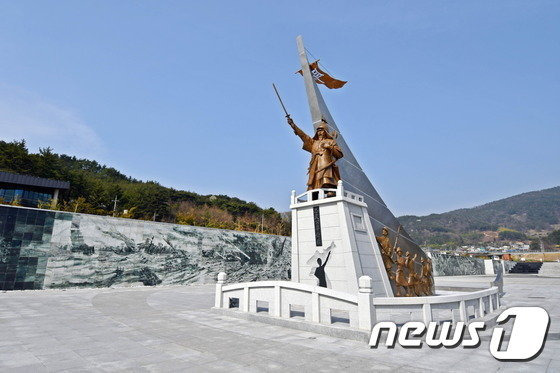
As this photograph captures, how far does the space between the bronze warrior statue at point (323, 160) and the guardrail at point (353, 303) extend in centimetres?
445

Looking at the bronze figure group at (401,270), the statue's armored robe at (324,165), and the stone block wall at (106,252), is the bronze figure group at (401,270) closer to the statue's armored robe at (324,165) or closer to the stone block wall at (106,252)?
the statue's armored robe at (324,165)

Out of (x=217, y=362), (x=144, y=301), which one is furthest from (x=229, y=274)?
(x=217, y=362)

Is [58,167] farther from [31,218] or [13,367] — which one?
[13,367]

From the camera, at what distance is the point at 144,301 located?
39.9 ft

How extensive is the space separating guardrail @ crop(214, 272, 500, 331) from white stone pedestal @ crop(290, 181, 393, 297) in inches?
45.9

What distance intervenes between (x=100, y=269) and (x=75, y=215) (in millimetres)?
3255

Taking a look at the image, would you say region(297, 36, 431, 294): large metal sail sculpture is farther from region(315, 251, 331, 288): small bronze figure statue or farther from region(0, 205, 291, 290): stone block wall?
region(0, 205, 291, 290): stone block wall

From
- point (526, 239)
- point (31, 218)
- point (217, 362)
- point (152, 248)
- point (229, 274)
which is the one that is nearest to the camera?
point (217, 362)

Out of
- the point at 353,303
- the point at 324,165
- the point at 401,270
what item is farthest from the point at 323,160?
the point at 353,303

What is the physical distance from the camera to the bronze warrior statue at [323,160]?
11.2 metres

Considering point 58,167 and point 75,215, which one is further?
point 58,167

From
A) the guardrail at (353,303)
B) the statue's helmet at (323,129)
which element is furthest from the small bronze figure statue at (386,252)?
the statue's helmet at (323,129)

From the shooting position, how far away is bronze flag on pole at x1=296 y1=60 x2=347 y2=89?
14.2 m

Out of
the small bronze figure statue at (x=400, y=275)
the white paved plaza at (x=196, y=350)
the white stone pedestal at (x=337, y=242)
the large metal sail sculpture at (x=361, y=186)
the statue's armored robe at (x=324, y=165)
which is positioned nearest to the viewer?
the white paved plaza at (x=196, y=350)
